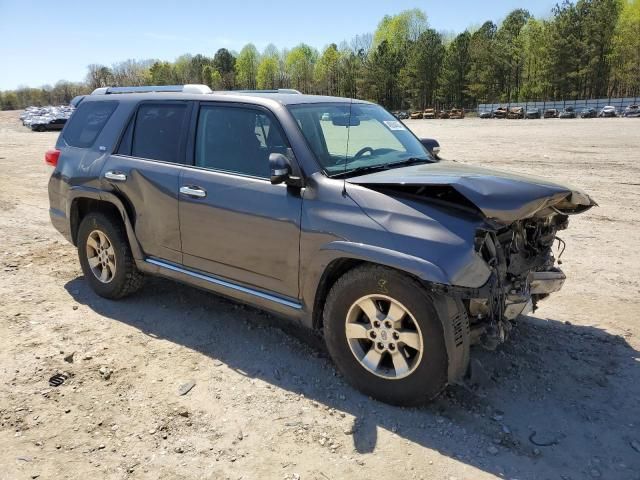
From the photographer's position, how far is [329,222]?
3430 mm

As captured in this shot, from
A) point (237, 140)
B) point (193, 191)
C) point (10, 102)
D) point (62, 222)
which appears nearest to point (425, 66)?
point (62, 222)

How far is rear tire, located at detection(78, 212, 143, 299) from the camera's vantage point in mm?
4898

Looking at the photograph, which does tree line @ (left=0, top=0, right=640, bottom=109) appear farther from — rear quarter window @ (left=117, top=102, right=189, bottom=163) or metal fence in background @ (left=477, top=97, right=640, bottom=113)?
rear quarter window @ (left=117, top=102, right=189, bottom=163)

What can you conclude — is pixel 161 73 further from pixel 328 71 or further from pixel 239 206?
pixel 239 206

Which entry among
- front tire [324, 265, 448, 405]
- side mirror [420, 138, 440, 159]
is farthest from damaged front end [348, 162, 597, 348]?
side mirror [420, 138, 440, 159]

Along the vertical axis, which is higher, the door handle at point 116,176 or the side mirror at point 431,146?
the side mirror at point 431,146

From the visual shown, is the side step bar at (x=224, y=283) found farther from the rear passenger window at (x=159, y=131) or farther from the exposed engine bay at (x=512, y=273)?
the exposed engine bay at (x=512, y=273)

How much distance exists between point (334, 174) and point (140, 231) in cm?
199

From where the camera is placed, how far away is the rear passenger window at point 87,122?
5.11 m

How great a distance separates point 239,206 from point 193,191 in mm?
497

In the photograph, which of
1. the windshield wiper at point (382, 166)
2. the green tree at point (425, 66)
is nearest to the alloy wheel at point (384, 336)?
the windshield wiper at point (382, 166)

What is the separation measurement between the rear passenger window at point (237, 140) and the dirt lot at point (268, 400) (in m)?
1.41

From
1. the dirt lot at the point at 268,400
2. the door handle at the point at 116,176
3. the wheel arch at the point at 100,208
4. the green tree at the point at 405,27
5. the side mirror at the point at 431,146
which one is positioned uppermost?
the green tree at the point at 405,27

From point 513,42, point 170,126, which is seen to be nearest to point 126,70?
point 513,42
